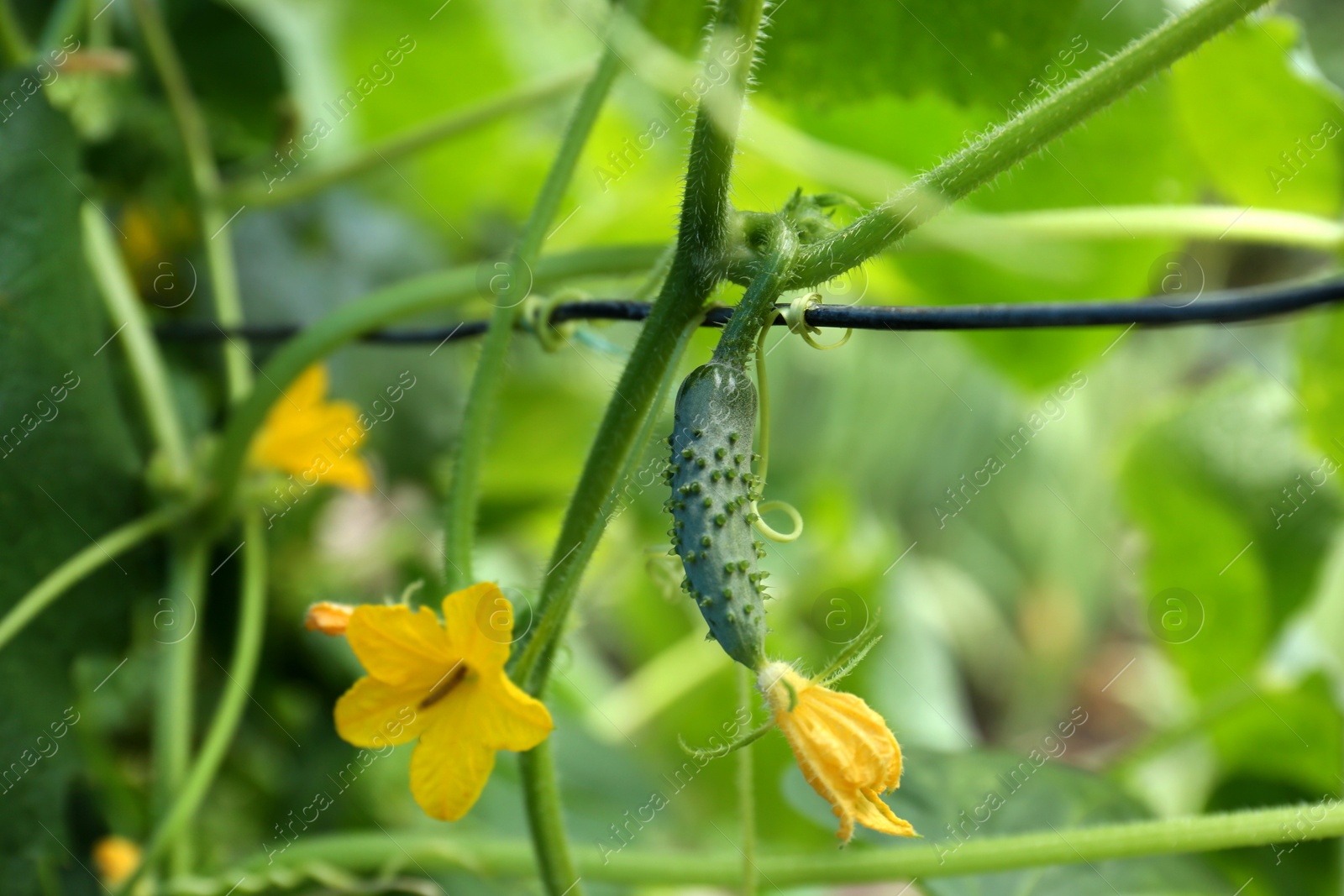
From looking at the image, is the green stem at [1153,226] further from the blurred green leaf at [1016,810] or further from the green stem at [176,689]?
the green stem at [176,689]

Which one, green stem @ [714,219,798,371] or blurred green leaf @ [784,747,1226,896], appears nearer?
green stem @ [714,219,798,371]

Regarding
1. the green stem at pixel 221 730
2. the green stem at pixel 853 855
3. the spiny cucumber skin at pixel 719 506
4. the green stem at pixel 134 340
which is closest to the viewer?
the spiny cucumber skin at pixel 719 506

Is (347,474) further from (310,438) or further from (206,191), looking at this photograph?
(206,191)

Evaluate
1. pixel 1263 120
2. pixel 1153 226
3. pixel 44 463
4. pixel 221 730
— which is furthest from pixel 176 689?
pixel 1263 120

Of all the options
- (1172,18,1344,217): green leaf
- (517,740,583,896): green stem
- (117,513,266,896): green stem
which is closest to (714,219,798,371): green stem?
(517,740,583,896): green stem

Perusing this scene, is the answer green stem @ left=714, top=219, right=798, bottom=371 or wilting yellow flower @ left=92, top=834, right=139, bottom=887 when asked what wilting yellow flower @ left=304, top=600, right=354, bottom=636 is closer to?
green stem @ left=714, top=219, right=798, bottom=371

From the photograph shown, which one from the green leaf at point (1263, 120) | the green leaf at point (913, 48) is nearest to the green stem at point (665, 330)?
the green leaf at point (913, 48)
